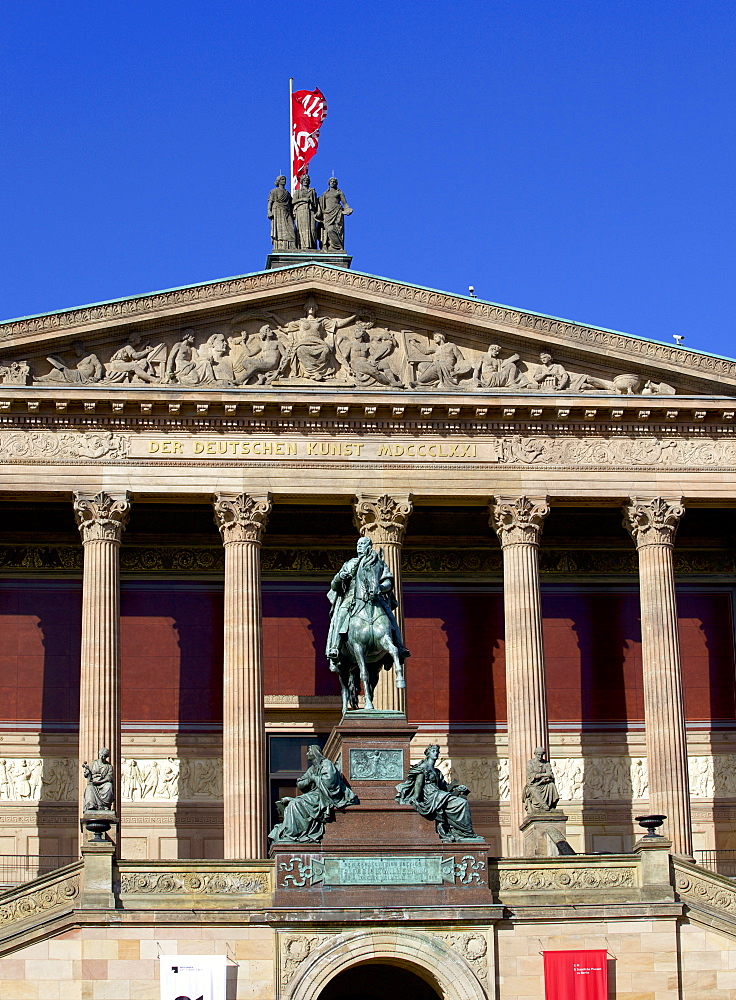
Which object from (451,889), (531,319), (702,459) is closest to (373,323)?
(531,319)

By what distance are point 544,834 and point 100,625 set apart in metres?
11.7

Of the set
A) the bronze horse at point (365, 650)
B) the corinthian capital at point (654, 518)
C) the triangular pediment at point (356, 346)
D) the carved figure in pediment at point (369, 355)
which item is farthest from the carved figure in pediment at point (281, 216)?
the bronze horse at point (365, 650)

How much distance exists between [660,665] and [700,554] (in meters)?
6.73

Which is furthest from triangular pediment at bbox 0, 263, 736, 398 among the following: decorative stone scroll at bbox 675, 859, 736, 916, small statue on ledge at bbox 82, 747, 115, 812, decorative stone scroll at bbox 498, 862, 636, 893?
decorative stone scroll at bbox 498, 862, 636, 893

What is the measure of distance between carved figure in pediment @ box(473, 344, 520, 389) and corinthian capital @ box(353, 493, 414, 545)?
11.9ft

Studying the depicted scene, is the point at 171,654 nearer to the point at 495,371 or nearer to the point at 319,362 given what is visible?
the point at 319,362

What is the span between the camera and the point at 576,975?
3334cm

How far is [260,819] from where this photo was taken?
1745 inches

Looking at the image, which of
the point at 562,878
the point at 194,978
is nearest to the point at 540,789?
the point at 562,878

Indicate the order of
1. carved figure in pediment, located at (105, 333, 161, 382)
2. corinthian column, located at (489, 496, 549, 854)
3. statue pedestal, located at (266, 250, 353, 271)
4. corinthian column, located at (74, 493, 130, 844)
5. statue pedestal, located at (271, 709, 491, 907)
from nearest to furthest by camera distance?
statue pedestal, located at (271, 709, 491, 907) < corinthian column, located at (74, 493, 130, 844) < corinthian column, located at (489, 496, 549, 854) < carved figure in pediment, located at (105, 333, 161, 382) < statue pedestal, located at (266, 250, 353, 271)

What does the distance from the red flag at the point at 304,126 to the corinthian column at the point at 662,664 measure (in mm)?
13683

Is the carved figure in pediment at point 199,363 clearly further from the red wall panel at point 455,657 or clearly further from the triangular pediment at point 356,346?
the red wall panel at point 455,657

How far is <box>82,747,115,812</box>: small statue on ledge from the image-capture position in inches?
1558

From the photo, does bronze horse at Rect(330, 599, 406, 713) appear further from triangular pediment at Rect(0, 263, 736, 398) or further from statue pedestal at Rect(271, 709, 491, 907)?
triangular pediment at Rect(0, 263, 736, 398)
